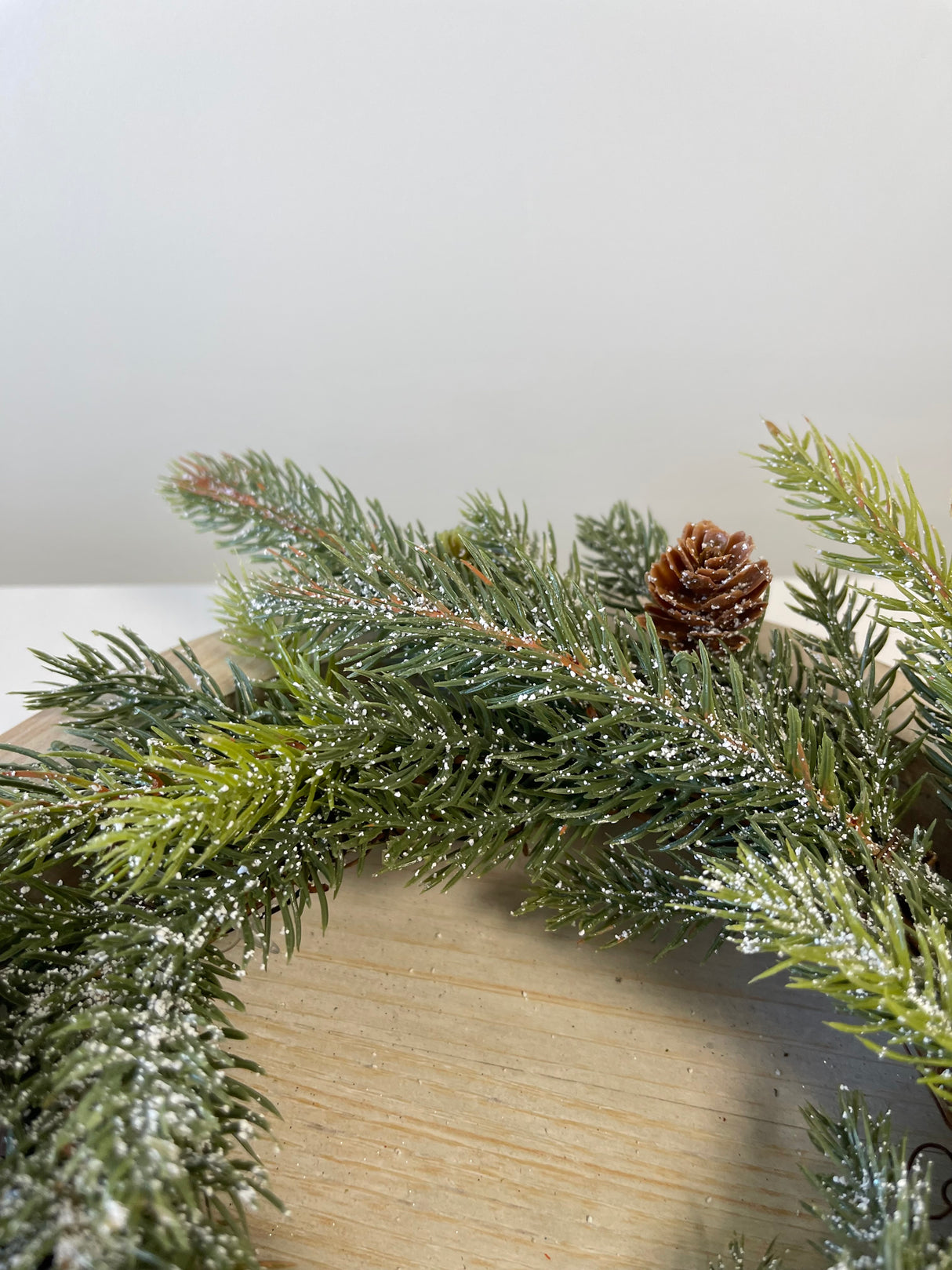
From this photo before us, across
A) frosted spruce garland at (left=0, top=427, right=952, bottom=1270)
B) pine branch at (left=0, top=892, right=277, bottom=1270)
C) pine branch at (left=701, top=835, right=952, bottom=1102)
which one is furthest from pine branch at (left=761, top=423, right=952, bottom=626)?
pine branch at (left=0, top=892, right=277, bottom=1270)

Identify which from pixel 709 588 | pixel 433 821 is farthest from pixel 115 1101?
pixel 709 588

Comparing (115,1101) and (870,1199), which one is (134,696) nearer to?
(115,1101)

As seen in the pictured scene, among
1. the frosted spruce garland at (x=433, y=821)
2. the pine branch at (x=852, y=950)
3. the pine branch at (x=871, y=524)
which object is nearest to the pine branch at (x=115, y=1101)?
the frosted spruce garland at (x=433, y=821)

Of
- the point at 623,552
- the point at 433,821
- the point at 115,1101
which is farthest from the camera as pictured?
the point at 623,552

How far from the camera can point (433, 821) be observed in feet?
0.94

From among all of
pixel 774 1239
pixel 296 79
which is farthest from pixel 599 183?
pixel 774 1239

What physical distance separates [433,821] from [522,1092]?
10cm

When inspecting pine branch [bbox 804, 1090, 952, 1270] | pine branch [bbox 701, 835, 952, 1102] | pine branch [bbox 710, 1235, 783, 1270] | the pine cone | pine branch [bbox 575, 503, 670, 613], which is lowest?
pine branch [bbox 710, 1235, 783, 1270]

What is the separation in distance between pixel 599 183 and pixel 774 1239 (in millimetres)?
625

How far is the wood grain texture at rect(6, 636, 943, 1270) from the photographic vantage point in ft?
0.86

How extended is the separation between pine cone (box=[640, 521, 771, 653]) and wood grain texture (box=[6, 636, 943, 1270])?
0.13 metres

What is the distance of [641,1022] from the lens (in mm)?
315

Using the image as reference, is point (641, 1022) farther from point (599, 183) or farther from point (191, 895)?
Result: point (599, 183)

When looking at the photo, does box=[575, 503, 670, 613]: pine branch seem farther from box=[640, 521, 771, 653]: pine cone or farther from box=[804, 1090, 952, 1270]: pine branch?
box=[804, 1090, 952, 1270]: pine branch
